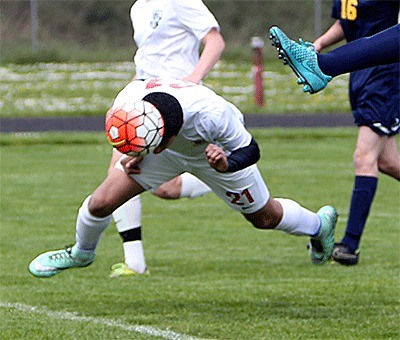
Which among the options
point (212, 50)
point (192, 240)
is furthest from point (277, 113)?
point (212, 50)

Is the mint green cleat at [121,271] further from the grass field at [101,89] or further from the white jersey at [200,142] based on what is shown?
the grass field at [101,89]

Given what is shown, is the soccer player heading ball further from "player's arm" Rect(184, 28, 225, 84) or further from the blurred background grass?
the blurred background grass

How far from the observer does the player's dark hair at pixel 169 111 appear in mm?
5906

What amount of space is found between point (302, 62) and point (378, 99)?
2712mm

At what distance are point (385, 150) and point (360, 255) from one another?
0.78m

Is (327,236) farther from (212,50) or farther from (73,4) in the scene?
(73,4)

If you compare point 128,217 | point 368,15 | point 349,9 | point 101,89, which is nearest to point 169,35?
point 128,217

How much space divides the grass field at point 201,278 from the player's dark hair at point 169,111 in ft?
3.34

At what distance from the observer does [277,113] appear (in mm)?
23641

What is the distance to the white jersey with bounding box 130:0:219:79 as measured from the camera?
7.77 meters

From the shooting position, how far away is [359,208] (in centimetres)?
855

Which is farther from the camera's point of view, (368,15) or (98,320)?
(368,15)

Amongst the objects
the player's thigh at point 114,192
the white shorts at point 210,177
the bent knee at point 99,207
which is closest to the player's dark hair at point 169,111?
the white shorts at point 210,177

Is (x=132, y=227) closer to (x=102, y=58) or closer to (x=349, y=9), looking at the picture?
(x=349, y=9)
